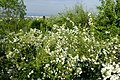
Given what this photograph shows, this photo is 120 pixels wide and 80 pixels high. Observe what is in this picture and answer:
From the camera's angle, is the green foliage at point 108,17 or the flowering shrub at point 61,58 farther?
the green foliage at point 108,17

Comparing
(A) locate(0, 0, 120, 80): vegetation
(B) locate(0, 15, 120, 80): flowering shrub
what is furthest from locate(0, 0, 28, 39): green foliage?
(B) locate(0, 15, 120, 80): flowering shrub

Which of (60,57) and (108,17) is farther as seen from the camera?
(108,17)

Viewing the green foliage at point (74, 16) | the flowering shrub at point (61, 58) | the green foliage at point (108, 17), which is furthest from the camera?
the green foliage at point (74, 16)

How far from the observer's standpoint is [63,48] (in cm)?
464

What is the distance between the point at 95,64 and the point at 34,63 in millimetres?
966

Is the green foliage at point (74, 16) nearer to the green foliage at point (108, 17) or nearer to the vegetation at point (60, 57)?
the green foliage at point (108, 17)

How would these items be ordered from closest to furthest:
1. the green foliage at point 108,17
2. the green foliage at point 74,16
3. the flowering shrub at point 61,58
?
the flowering shrub at point 61,58, the green foliage at point 108,17, the green foliage at point 74,16

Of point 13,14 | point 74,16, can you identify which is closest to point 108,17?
point 13,14

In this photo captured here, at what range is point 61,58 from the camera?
4.30 m

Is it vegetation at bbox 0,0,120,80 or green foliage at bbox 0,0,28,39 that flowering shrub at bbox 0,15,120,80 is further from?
green foliage at bbox 0,0,28,39

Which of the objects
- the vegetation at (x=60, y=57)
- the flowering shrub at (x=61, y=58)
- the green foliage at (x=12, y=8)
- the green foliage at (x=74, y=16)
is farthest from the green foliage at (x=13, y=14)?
the green foliage at (x=74, y=16)

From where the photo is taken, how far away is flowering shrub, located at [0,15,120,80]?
4.25m

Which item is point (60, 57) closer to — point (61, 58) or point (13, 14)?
point (61, 58)

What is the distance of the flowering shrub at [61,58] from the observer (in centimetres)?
425
